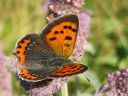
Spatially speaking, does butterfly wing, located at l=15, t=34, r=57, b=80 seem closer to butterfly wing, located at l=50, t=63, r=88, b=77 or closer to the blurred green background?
butterfly wing, located at l=50, t=63, r=88, b=77

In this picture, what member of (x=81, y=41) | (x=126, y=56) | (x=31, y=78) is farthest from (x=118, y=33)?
(x=31, y=78)

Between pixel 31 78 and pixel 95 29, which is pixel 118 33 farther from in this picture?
pixel 31 78

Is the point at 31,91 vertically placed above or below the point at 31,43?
below

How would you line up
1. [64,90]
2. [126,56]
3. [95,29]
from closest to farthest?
[64,90]
[126,56]
[95,29]

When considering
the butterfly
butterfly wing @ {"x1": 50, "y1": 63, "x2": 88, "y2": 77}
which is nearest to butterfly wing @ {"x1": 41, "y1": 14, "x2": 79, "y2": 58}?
the butterfly

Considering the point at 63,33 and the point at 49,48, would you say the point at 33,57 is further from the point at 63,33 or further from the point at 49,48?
the point at 63,33
